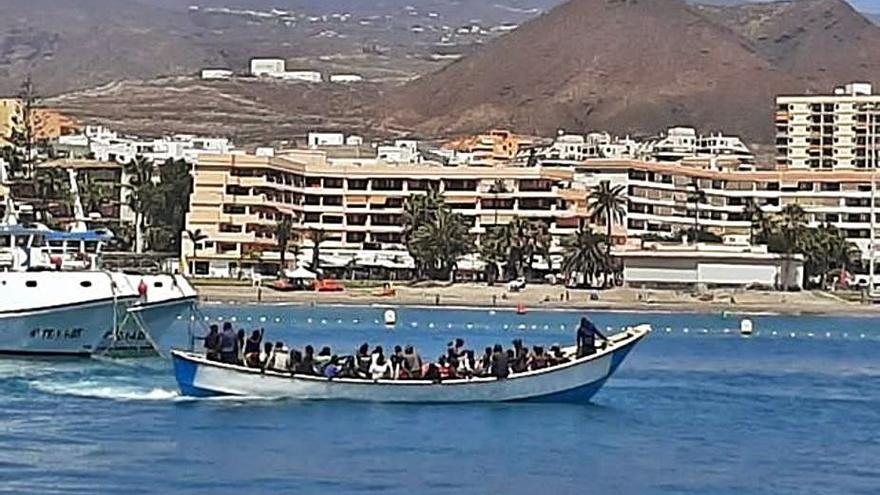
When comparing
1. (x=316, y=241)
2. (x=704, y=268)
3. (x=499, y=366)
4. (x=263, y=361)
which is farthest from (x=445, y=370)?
(x=316, y=241)

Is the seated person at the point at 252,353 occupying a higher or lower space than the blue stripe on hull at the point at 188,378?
higher

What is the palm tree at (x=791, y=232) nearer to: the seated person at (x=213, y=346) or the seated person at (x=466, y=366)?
the seated person at (x=466, y=366)

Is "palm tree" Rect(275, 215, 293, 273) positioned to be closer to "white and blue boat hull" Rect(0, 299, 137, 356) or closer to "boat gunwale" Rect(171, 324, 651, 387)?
"white and blue boat hull" Rect(0, 299, 137, 356)

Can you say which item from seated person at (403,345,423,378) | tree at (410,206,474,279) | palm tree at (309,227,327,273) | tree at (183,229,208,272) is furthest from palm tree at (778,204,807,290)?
seated person at (403,345,423,378)

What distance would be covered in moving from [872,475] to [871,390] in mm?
25301

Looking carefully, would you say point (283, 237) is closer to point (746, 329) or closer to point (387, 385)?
point (746, 329)

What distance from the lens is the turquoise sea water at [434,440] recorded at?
42.5 meters

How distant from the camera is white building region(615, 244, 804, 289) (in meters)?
164

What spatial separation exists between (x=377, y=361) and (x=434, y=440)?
483 cm

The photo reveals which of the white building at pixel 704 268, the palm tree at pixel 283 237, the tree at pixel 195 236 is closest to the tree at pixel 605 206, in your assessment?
the white building at pixel 704 268

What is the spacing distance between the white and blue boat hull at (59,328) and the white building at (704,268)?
101m

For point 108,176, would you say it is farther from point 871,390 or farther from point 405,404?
point 405,404

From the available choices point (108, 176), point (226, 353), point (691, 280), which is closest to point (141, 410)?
point (226, 353)

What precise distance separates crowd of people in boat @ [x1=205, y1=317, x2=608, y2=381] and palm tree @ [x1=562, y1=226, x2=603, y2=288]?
363ft
